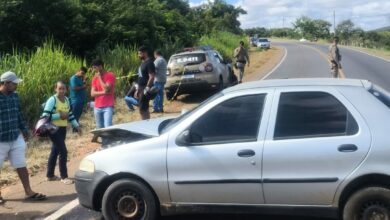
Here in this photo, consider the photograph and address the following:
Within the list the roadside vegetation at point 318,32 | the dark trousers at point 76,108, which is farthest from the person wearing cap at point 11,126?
the roadside vegetation at point 318,32

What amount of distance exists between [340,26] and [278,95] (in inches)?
4949

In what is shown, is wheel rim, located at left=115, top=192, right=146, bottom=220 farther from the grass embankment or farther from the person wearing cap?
the grass embankment

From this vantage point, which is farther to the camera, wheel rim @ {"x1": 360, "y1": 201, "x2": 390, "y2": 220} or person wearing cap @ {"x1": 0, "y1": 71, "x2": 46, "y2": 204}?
person wearing cap @ {"x1": 0, "y1": 71, "x2": 46, "y2": 204}

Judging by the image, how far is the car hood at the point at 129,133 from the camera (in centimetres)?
580

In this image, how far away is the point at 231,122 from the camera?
539 cm

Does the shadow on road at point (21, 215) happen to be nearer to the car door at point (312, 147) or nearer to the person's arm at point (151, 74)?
the car door at point (312, 147)

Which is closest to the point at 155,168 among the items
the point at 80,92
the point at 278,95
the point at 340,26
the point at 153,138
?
the point at 153,138

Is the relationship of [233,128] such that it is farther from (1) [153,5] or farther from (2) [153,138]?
(1) [153,5]

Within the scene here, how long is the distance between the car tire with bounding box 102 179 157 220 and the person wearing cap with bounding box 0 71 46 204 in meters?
1.88

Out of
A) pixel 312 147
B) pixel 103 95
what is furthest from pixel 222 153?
pixel 103 95

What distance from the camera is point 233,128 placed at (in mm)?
5375

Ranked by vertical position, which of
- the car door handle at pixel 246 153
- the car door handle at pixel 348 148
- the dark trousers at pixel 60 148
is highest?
the car door handle at pixel 348 148

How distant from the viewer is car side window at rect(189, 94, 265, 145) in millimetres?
5324

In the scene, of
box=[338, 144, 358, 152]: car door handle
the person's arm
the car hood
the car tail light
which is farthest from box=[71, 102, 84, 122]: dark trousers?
box=[338, 144, 358, 152]: car door handle
